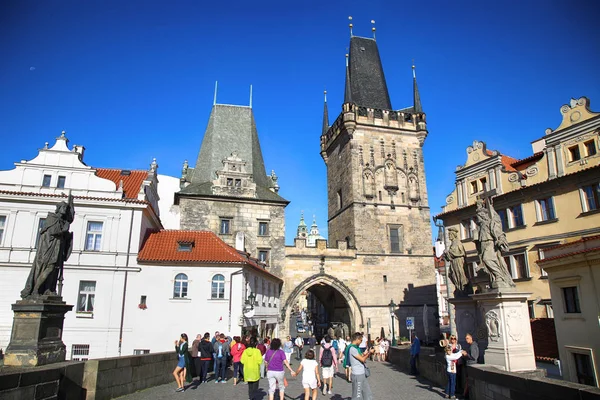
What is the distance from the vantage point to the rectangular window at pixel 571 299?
43.8 ft

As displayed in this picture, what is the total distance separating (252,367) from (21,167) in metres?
17.9

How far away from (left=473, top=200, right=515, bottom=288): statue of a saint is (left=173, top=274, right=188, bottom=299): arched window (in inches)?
594

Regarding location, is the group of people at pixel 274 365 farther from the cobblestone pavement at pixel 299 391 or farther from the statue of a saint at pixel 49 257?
the statue of a saint at pixel 49 257

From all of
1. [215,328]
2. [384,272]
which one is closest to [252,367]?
[215,328]

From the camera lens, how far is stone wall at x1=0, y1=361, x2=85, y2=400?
17.1ft

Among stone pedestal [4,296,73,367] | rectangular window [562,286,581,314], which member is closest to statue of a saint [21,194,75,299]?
stone pedestal [4,296,73,367]

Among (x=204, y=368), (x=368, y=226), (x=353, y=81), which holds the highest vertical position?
(x=353, y=81)

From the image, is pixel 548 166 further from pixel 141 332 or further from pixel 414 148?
pixel 141 332

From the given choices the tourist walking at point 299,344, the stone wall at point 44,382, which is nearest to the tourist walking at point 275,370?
the stone wall at point 44,382

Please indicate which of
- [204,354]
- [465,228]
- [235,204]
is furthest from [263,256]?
[204,354]

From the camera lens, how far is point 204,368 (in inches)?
466

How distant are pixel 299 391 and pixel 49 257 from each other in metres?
6.67

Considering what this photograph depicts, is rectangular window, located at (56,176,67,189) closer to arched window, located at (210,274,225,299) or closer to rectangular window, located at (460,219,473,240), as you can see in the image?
arched window, located at (210,274,225,299)

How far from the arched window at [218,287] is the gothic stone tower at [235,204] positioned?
735cm
